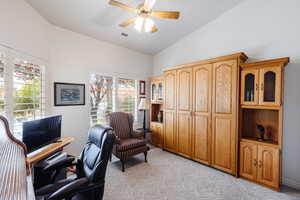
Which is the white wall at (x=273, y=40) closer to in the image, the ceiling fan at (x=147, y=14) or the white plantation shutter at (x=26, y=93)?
the ceiling fan at (x=147, y=14)

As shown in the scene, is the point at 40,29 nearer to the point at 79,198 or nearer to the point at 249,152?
the point at 79,198

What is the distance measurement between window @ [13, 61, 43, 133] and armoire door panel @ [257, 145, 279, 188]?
12.8 feet

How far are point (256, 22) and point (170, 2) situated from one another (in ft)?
5.70

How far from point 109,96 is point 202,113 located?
7.91 ft

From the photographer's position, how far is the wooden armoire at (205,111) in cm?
275

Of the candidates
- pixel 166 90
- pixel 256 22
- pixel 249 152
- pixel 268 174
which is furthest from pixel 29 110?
pixel 256 22

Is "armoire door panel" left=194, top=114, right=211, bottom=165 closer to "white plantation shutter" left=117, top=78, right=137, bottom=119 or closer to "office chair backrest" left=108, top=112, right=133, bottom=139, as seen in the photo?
"office chair backrest" left=108, top=112, right=133, bottom=139

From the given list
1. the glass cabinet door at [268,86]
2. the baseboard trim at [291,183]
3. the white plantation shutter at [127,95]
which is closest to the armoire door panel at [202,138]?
the glass cabinet door at [268,86]

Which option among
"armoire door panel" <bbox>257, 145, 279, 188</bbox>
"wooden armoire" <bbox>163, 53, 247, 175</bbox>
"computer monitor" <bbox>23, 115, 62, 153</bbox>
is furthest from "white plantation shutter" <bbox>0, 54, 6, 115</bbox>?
"armoire door panel" <bbox>257, 145, 279, 188</bbox>

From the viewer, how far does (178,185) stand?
2.47 metres

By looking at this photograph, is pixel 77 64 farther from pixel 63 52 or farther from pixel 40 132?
pixel 40 132

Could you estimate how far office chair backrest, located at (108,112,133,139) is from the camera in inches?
134

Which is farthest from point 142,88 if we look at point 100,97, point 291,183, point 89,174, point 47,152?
point 291,183

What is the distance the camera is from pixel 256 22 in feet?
9.38
